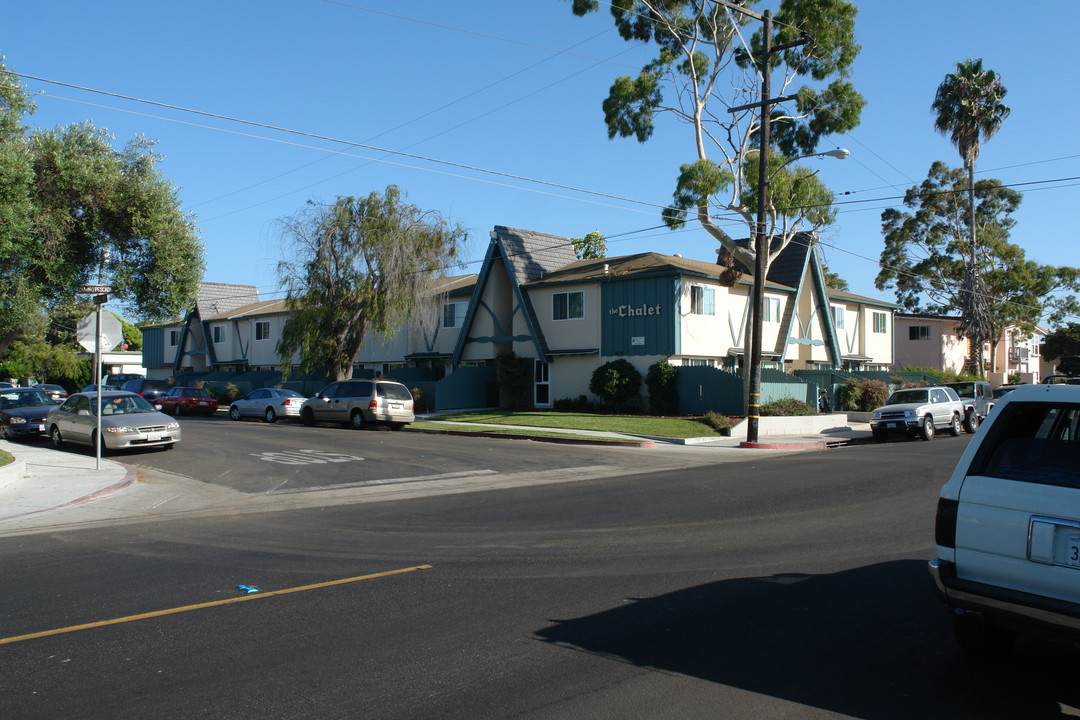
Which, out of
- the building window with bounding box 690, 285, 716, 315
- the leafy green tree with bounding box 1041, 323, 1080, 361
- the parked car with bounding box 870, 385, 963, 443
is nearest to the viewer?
the parked car with bounding box 870, 385, 963, 443

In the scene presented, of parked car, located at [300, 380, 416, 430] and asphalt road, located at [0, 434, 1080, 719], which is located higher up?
parked car, located at [300, 380, 416, 430]

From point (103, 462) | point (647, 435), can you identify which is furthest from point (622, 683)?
point (647, 435)

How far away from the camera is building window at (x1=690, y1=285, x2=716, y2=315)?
32.3m

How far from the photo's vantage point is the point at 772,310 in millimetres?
37188

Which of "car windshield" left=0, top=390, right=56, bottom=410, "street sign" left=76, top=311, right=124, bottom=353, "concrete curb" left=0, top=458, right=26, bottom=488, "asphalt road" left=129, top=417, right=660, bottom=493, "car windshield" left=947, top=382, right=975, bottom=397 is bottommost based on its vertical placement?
"asphalt road" left=129, top=417, right=660, bottom=493

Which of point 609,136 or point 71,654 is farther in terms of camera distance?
point 609,136

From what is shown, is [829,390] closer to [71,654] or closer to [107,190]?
[107,190]

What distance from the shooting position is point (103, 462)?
17.2 meters

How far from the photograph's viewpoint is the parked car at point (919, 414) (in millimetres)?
26016

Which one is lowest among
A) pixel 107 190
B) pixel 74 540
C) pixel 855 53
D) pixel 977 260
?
pixel 74 540

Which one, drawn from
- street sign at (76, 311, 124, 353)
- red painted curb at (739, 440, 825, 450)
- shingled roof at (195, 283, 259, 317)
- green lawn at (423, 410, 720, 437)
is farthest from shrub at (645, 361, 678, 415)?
shingled roof at (195, 283, 259, 317)

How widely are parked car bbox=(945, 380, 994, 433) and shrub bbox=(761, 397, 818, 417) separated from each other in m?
5.29

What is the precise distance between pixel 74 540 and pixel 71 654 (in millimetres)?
4790

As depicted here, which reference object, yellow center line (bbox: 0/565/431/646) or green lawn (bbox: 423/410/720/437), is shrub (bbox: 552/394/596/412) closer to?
green lawn (bbox: 423/410/720/437)
